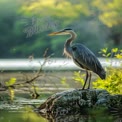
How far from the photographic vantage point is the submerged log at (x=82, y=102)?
12992 mm

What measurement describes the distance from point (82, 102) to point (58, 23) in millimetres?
45047

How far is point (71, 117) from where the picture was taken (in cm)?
1226

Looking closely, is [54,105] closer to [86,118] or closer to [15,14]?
[86,118]

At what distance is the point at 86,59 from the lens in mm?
13102

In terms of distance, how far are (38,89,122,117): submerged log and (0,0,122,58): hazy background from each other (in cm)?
3634

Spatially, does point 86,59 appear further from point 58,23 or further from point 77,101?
point 58,23

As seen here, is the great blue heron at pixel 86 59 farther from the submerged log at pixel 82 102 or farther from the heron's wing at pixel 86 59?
the submerged log at pixel 82 102

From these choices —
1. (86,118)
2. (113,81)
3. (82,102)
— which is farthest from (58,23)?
(86,118)

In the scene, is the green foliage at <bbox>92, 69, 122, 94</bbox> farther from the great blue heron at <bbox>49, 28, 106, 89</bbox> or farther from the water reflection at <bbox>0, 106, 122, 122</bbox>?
the water reflection at <bbox>0, 106, 122, 122</bbox>

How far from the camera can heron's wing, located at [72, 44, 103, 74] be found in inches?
516

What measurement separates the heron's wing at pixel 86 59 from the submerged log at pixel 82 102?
0.53 metres

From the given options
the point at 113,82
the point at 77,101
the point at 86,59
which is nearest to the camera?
the point at 77,101

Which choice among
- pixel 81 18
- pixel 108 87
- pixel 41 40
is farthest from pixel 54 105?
pixel 81 18

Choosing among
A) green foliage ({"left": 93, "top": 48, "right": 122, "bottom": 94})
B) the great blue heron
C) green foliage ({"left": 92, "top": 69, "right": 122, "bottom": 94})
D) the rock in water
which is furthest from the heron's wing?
green foliage ({"left": 92, "top": 69, "right": 122, "bottom": 94})
